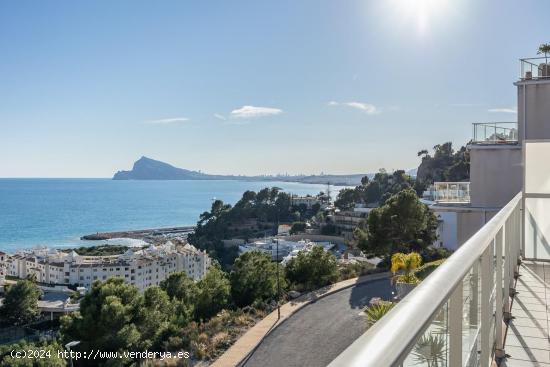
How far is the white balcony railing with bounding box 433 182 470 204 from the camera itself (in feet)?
39.2

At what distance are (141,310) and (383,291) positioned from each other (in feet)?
24.2

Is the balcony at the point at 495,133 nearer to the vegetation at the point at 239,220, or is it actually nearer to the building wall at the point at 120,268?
the building wall at the point at 120,268

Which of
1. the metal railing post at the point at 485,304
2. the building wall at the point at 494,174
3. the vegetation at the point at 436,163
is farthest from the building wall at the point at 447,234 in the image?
the vegetation at the point at 436,163

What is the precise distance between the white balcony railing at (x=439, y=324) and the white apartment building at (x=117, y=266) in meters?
47.6

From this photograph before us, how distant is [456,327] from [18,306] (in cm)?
3771

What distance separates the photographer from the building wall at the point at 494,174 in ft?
36.3

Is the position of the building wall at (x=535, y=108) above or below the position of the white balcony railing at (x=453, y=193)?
above

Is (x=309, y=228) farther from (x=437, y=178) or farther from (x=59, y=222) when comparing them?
(x=59, y=222)

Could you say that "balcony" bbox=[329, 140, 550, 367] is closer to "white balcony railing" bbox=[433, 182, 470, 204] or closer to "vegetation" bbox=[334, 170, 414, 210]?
"white balcony railing" bbox=[433, 182, 470, 204]

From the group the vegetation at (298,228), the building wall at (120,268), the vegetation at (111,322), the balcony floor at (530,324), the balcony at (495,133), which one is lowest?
the building wall at (120,268)

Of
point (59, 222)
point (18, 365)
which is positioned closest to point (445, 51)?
point (18, 365)

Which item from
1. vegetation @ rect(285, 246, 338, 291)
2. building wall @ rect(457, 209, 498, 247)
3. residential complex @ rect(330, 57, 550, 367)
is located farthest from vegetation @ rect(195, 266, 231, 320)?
residential complex @ rect(330, 57, 550, 367)

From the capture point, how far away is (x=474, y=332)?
1847 mm

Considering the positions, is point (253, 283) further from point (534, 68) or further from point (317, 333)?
point (534, 68)
